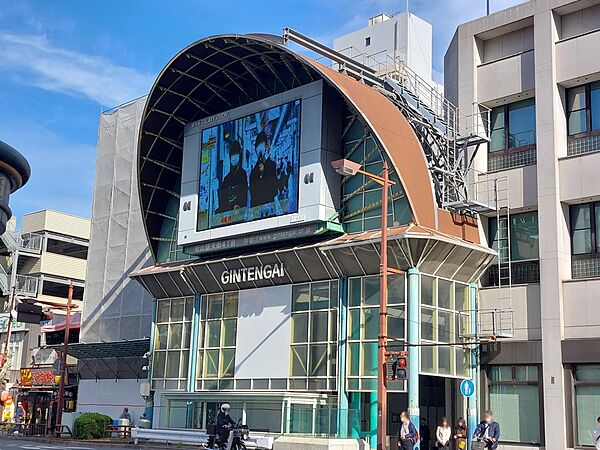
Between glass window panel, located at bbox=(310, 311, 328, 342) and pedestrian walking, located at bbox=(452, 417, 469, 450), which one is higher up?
glass window panel, located at bbox=(310, 311, 328, 342)

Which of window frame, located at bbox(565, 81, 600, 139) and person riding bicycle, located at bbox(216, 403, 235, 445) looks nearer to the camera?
person riding bicycle, located at bbox(216, 403, 235, 445)

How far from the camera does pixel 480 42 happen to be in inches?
1391

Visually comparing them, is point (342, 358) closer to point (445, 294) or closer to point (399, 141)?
point (445, 294)

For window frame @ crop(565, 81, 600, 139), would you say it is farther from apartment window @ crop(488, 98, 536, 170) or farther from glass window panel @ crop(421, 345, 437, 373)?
glass window panel @ crop(421, 345, 437, 373)

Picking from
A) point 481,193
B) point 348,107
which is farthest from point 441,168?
point 348,107

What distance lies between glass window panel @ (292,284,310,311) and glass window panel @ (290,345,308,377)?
1.61 meters

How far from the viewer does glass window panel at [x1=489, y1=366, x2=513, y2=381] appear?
3162 centimetres

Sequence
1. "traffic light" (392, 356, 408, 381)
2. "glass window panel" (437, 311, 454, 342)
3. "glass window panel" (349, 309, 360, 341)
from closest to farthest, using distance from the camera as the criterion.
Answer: "traffic light" (392, 356, 408, 381), "glass window panel" (437, 311, 454, 342), "glass window panel" (349, 309, 360, 341)

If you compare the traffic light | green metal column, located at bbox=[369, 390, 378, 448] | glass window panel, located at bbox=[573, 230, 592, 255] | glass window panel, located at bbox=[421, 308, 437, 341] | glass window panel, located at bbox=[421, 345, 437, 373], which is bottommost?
green metal column, located at bbox=[369, 390, 378, 448]

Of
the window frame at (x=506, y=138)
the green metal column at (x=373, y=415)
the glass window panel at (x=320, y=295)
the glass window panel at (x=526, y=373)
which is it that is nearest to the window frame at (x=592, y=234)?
the window frame at (x=506, y=138)

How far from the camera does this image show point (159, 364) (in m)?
40.4

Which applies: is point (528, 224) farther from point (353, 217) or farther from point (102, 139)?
point (102, 139)

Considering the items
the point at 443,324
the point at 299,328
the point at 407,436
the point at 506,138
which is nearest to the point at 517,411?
the point at 443,324

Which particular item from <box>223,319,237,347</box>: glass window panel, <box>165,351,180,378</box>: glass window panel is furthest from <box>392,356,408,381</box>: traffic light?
<box>165,351,180,378</box>: glass window panel
